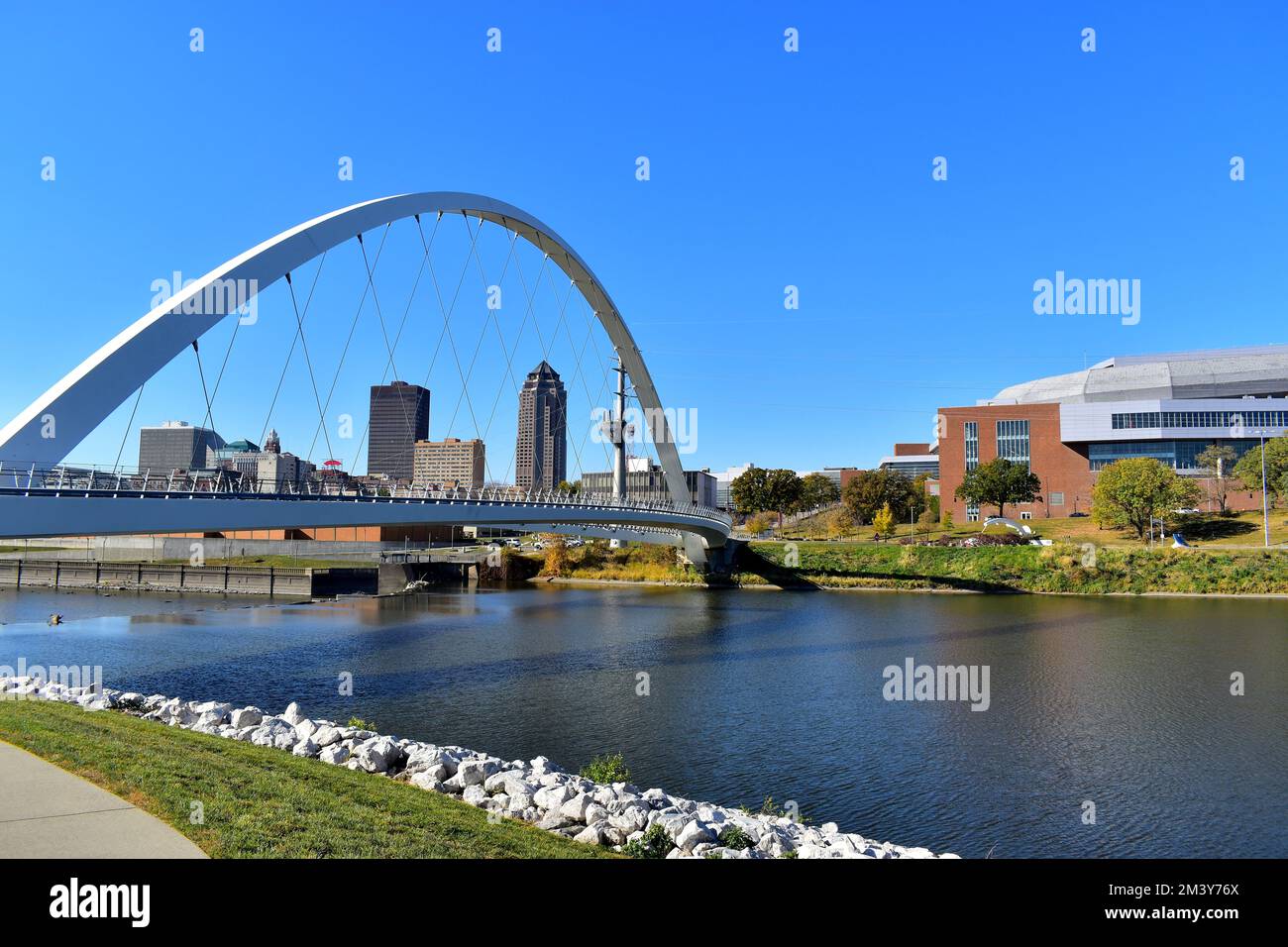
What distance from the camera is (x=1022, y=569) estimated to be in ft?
170

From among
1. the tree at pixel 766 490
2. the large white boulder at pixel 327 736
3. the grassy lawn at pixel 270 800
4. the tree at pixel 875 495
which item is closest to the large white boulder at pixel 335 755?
the large white boulder at pixel 327 736

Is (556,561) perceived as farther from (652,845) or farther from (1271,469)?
(652,845)

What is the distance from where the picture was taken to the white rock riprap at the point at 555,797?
9211 mm

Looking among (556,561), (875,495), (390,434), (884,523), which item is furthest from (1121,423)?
(390,434)

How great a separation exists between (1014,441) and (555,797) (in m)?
80.3

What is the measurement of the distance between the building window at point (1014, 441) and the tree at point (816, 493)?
18.3 metres

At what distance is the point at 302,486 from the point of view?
21.8 m

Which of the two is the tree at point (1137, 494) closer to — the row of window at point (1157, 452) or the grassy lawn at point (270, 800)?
the row of window at point (1157, 452)

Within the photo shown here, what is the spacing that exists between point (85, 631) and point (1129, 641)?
3840cm

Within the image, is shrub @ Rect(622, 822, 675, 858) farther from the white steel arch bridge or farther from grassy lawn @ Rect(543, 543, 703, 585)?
grassy lawn @ Rect(543, 543, 703, 585)
